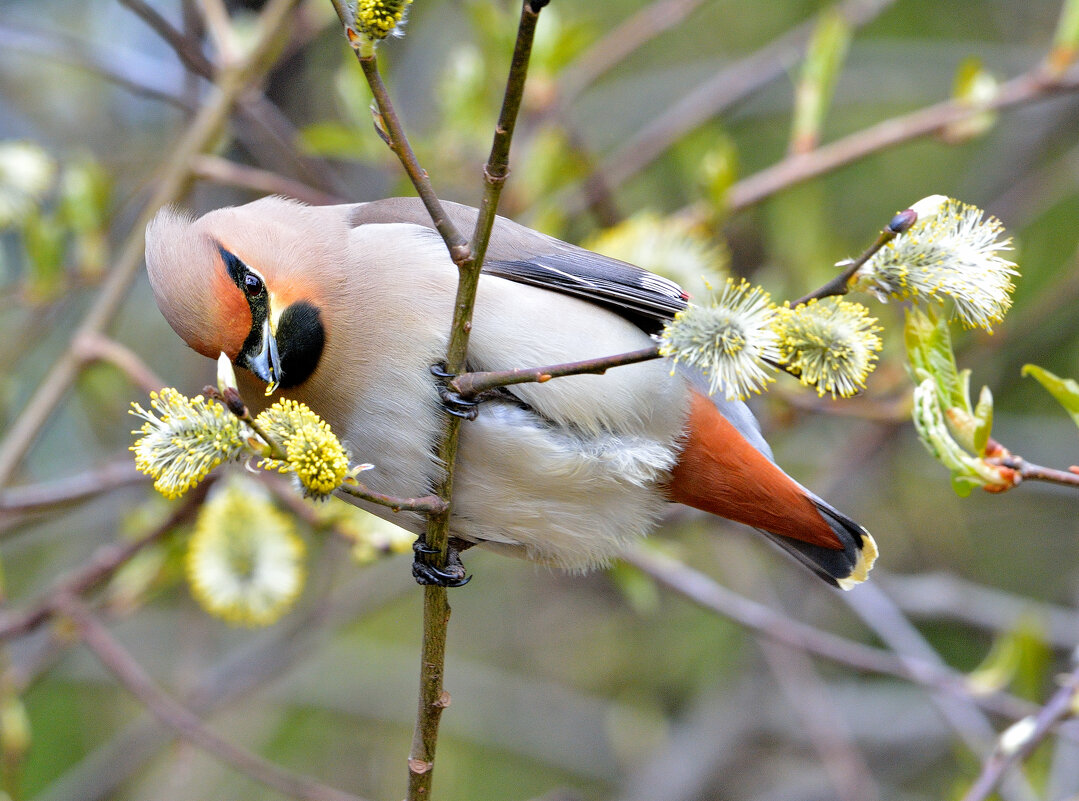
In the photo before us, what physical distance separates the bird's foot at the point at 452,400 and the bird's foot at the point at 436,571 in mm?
297

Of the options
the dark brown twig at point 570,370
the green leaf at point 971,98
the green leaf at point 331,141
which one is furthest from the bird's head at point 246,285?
the green leaf at point 971,98

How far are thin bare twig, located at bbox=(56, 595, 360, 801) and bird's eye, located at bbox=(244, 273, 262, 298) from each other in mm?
1321

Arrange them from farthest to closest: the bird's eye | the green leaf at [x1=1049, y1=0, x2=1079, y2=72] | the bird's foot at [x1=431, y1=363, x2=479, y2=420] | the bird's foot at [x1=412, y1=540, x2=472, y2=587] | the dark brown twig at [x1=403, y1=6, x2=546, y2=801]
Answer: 1. the green leaf at [x1=1049, y1=0, x2=1079, y2=72]
2. the bird's eye
3. the bird's foot at [x1=412, y1=540, x2=472, y2=587]
4. the bird's foot at [x1=431, y1=363, x2=479, y2=420]
5. the dark brown twig at [x1=403, y1=6, x2=546, y2=801]

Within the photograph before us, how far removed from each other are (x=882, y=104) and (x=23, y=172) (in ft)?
17.1

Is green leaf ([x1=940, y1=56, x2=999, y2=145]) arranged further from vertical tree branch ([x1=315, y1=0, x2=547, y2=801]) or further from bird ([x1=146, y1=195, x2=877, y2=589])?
vertical tree branch ([x1=315, y1=0, x2=547, y2=801])

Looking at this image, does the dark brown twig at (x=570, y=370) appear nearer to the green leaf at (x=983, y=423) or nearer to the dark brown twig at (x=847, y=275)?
the dark brown twig at (x=847, y=275)

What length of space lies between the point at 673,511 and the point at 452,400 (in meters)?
2.11

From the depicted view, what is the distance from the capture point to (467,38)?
7.26m

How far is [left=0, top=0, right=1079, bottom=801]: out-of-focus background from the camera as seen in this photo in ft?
14.1

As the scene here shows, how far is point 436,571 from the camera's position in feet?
8.04

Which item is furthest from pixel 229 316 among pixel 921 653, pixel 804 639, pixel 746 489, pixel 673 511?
pixel 921 653

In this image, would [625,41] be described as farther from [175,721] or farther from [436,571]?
[175,721]

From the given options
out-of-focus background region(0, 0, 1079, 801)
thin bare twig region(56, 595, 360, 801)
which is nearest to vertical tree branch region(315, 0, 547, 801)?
thin bare twig region(56, 595, 360, 801)

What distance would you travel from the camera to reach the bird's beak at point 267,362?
252cm
